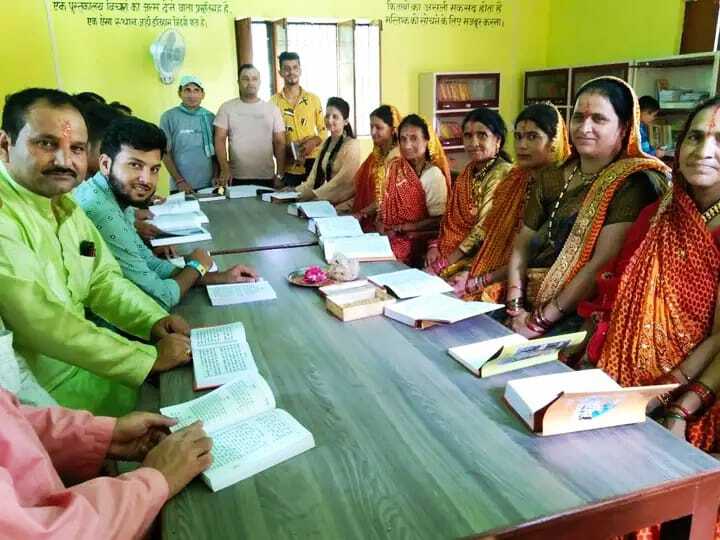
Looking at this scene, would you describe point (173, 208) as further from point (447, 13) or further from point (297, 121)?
point (447, 13)

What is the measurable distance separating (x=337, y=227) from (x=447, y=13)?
4.39m

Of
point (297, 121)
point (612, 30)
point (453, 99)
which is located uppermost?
point (612, 30)

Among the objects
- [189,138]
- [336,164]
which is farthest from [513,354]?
[189,138]

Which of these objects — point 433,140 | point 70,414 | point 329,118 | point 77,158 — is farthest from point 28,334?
point 329,118

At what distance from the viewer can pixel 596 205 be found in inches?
76.2

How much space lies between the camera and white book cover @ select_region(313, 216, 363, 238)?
2572mm

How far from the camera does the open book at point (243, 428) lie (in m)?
0.97

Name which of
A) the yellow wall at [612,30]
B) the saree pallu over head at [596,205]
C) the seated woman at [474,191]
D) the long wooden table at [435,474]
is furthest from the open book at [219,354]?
the yellow wall at [612,30]

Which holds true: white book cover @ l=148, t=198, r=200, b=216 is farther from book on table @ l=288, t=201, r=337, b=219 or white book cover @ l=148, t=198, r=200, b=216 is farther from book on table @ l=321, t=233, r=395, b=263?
book on table @ l=321, t=233, r=395, b=263

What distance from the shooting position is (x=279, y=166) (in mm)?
4668

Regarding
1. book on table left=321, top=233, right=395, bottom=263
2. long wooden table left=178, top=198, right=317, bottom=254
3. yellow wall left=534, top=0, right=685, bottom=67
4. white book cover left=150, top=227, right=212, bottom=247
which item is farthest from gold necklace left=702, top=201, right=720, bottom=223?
yellow wall left=534, top=0, right=685, bottom=67

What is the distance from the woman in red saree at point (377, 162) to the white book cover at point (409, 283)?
141 cm

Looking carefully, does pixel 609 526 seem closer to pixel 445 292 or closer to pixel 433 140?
pixel 445 292

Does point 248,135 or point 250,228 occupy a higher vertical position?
point 248,135
